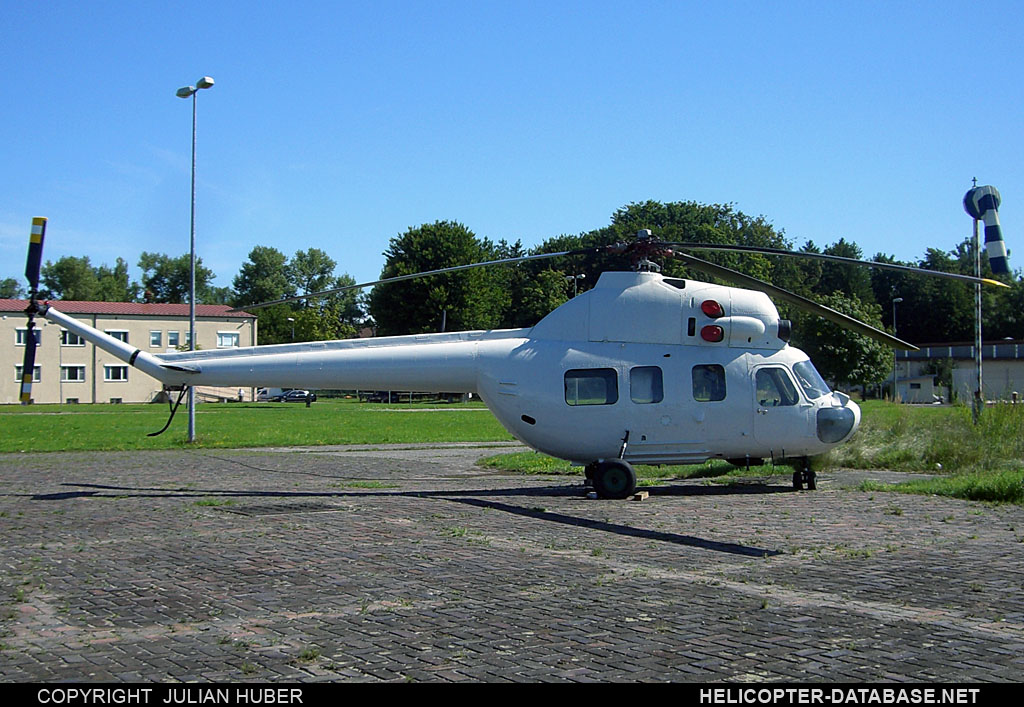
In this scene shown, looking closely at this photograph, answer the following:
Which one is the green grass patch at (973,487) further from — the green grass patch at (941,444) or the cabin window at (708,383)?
the cabin window at (708,383)

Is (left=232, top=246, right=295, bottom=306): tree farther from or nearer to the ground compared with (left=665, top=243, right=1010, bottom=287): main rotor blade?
farther from the ground

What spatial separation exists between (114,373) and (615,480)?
259 feet

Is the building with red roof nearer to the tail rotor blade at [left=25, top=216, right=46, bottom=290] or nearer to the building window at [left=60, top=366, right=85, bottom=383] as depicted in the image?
the building window at [left=60, top=366, right=85, bottom=383]

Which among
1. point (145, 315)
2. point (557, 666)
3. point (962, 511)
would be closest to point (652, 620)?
point (557, 666)

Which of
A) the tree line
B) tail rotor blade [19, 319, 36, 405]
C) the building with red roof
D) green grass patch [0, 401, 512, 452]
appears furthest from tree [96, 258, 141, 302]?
tail rotor blade [19, 319, 36, 405]

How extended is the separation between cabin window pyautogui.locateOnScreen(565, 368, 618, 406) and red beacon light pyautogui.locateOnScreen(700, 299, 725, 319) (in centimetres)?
208

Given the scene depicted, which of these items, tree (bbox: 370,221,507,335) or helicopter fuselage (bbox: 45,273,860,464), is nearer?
helicopter fuselage (bbox: 45,273,860,464)

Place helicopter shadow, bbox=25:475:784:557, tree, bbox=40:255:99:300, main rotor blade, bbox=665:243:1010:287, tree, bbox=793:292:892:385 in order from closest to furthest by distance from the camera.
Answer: main rotor blade, bbox=665:243:1010:287 < helicopter shadow, bbox=25:475:784:557 < tree, bbox=793:292:892:385 < tree, bbox=40:255:99:300

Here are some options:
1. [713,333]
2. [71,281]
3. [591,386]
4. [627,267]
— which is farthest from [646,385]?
[71,281]

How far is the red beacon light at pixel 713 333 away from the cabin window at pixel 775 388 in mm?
979

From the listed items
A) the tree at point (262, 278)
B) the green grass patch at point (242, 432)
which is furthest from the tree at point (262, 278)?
the green grass patch at point (242, 432)

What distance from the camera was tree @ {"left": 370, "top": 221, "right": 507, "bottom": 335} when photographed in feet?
268

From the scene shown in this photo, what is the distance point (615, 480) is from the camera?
16.0 metres
